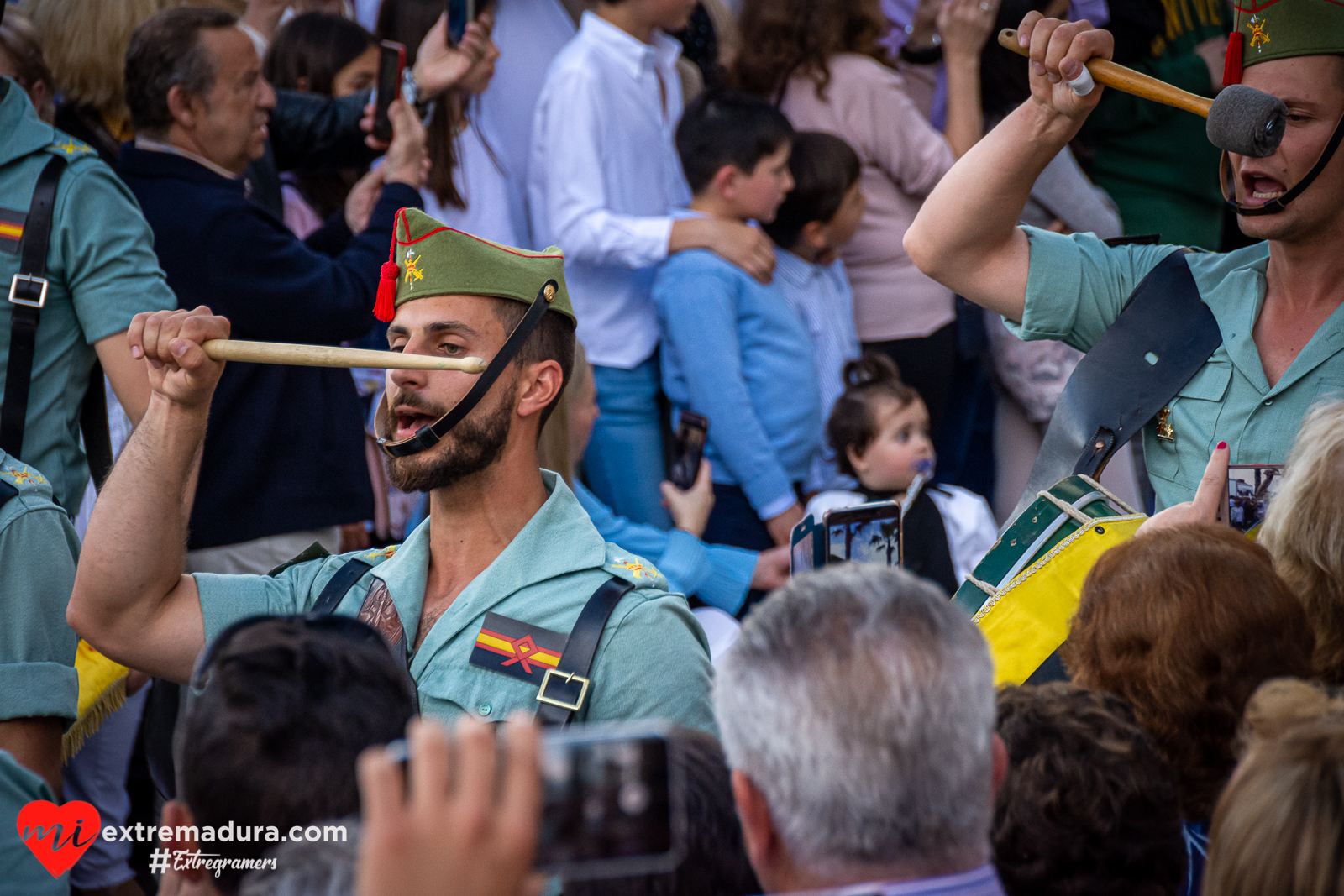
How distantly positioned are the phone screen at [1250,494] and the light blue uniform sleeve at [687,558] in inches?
68.3

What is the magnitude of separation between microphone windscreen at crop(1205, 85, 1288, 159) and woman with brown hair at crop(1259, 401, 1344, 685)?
0.56 metres

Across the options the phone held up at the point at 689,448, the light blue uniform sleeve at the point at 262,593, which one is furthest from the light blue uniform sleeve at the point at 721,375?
the light blue uniform sleeve at the point at 262,593

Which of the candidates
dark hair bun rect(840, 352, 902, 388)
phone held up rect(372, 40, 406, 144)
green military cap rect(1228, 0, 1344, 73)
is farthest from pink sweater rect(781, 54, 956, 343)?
green military cap rect(1228, 0, 1344, 73)

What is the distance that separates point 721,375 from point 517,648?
2.14 meters

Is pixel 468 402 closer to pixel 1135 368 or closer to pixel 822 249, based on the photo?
pixel 1135 368

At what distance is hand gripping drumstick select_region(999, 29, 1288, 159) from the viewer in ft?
7.23

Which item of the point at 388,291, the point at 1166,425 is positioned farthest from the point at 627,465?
the point at 1166,425

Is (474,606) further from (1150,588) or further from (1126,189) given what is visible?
(1126,189)

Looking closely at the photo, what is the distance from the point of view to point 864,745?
129 centimetres

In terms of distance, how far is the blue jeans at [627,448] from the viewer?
14.3 ft

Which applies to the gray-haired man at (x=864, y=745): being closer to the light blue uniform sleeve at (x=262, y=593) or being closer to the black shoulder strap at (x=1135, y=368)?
the black shoulder strap at (x=1135, y=368)

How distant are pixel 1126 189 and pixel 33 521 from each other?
4.27 meters

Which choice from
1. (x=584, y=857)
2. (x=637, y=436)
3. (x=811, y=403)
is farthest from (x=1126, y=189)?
(x=584, y=857)

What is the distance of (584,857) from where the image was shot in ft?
3.66
